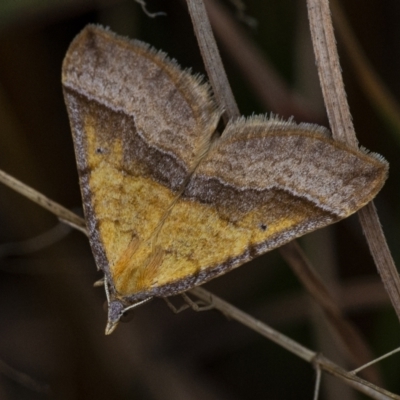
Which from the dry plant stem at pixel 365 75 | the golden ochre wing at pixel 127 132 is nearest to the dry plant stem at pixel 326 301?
the golden ochre wing at pixel 127 132

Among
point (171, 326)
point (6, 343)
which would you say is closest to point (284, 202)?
point (171, 326)

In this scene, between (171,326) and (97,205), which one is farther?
(171,326)

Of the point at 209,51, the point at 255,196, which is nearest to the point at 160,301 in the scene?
the point at 255,196

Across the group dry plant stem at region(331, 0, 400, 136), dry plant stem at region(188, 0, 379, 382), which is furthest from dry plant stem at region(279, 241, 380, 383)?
dry plant stem at region(331, 0, 400, 136)

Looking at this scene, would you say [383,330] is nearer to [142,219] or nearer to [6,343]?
[142,219]

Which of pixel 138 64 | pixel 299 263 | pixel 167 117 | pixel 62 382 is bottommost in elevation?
pixel 62 382

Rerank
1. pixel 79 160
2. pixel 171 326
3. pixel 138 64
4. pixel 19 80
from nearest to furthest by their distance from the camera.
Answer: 1. pixel 138 64
2. pixel 79 160
3. pixel 19 80
4. pixel 171 326

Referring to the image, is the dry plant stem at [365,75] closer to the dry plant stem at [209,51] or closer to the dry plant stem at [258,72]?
the dry plant stem at [258,72]
